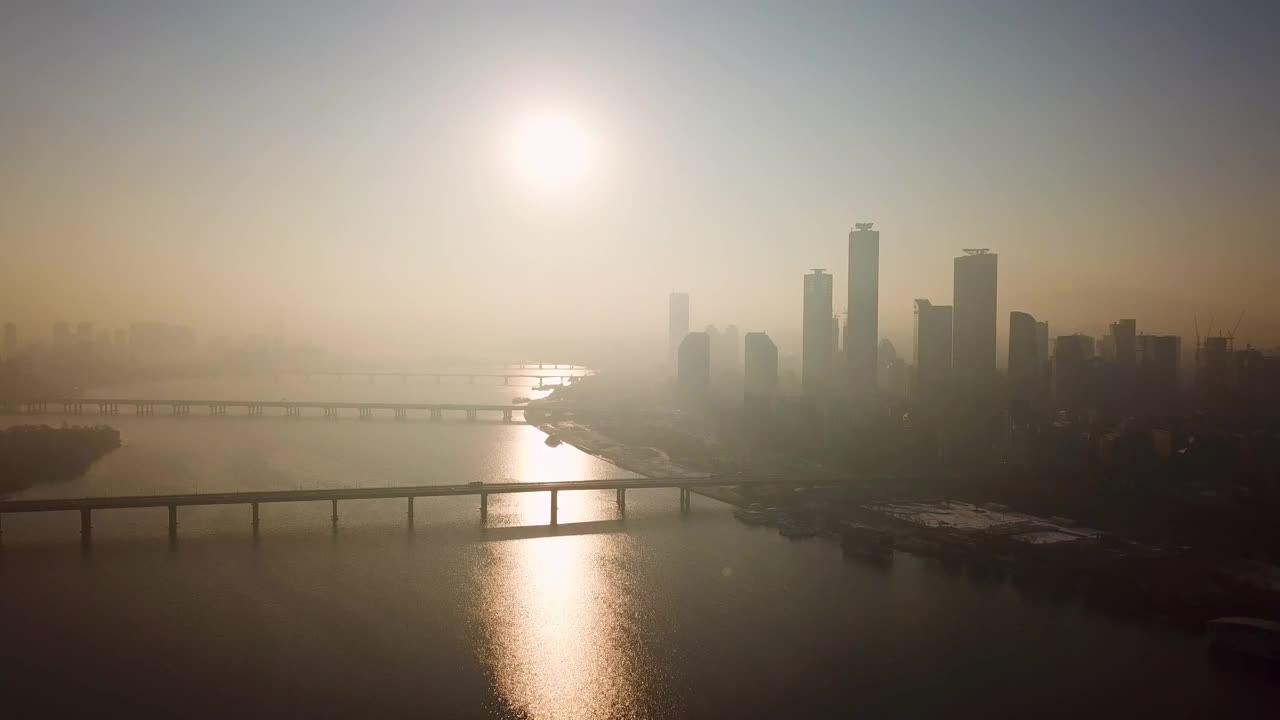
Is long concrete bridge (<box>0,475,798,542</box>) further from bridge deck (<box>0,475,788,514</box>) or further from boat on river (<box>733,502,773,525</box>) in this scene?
boat on river (<box>733,502,773,525</box>)

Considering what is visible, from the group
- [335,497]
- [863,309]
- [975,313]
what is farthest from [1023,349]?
[335,497]

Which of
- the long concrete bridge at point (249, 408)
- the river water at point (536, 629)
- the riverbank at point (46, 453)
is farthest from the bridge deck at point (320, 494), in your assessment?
the long concrete bridge at point (249, 408)

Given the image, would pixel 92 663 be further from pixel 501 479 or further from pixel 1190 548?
pixel 1190 548

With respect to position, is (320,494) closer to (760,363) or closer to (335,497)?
(335,497)

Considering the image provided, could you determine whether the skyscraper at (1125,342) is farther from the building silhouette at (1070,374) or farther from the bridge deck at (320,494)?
the bridge deck at (320,494)

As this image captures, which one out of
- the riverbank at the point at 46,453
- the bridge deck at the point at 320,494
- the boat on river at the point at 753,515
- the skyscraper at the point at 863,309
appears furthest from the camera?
the skyscraper at the point at 863,309

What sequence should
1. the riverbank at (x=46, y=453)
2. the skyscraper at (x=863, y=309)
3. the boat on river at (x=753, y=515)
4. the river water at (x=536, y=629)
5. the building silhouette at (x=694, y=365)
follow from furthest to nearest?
the building silhouette at (x=694, y=365) → the skyscraper at (x=863, y=309) → the riverbank at (x=46, y=453) → the boat on river at (x=753, y=515) → the river water at (x=536, y=629)

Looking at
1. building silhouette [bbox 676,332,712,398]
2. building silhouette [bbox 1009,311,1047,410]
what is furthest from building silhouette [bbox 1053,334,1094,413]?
building silhouette [bbox 676,332,712,398]
